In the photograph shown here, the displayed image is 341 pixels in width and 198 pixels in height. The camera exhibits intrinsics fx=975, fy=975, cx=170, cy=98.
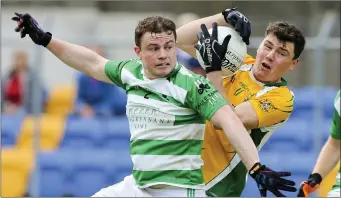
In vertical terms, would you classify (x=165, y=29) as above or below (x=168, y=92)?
above

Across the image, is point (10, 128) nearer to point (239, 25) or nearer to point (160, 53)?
point (239, 25)

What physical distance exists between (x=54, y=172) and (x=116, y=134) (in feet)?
2.72

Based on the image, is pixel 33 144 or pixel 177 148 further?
pixel 33 144

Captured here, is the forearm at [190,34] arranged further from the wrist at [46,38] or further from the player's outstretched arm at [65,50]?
the wrist at [46,38]

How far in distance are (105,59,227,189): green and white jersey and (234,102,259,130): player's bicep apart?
1.39 ft

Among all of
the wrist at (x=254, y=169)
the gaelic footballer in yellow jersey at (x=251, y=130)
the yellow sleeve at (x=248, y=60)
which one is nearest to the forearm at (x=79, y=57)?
the gaelic footballer in yellow jersey at (x=251, y=130)

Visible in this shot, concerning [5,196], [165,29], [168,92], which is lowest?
[5,196]

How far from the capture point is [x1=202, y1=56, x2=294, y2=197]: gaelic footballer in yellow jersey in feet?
19.5

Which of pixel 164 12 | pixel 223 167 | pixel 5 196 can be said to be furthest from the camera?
pixel 164 12

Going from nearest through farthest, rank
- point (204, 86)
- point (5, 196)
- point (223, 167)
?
point (204, 86), point (223, 167), point (5, 196)

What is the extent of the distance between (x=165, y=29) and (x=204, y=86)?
1.31 ft

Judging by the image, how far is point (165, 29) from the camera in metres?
5.38

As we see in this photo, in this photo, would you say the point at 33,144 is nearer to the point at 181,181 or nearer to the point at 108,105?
the point at 108,105

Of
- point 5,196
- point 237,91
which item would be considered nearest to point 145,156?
point 237,91
